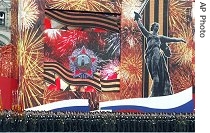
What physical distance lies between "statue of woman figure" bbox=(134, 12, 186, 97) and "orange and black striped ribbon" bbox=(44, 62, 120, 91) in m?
1.61

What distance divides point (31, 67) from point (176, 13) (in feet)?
21.0

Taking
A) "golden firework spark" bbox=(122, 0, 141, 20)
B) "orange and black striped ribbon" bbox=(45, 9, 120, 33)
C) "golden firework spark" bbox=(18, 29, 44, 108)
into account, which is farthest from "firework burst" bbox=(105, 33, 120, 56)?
"golden firework spark" bbox=(18, 29, 44, 108)

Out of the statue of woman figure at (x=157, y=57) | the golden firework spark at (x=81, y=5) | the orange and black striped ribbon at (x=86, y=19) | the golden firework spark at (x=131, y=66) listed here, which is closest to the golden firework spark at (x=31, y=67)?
Result: the orange and black striped ribbon at (x=86, y=19)

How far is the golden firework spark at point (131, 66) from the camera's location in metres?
16.6

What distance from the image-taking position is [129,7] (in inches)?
663

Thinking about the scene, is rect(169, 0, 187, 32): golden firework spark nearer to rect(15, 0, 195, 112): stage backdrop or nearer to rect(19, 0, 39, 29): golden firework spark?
rect(15, 0, 195, 112): stage backdrop

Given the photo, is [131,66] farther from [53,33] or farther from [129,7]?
[53,33]

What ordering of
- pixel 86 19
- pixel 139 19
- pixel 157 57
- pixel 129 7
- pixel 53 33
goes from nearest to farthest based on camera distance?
pixel 53 33
pixel 86 19
pixel 129 7
pixel 139 19
pixel 157 57

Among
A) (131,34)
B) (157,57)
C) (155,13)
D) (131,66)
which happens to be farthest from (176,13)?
(131,66)

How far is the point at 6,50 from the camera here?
1588 cm

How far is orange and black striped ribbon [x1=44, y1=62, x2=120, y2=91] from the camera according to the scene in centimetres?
1609

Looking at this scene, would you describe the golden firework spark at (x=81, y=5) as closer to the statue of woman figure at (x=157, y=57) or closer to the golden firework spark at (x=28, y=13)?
the golden firework spark at (x=28, y=13)

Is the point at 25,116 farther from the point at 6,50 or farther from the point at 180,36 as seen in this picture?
the point at 180,36
